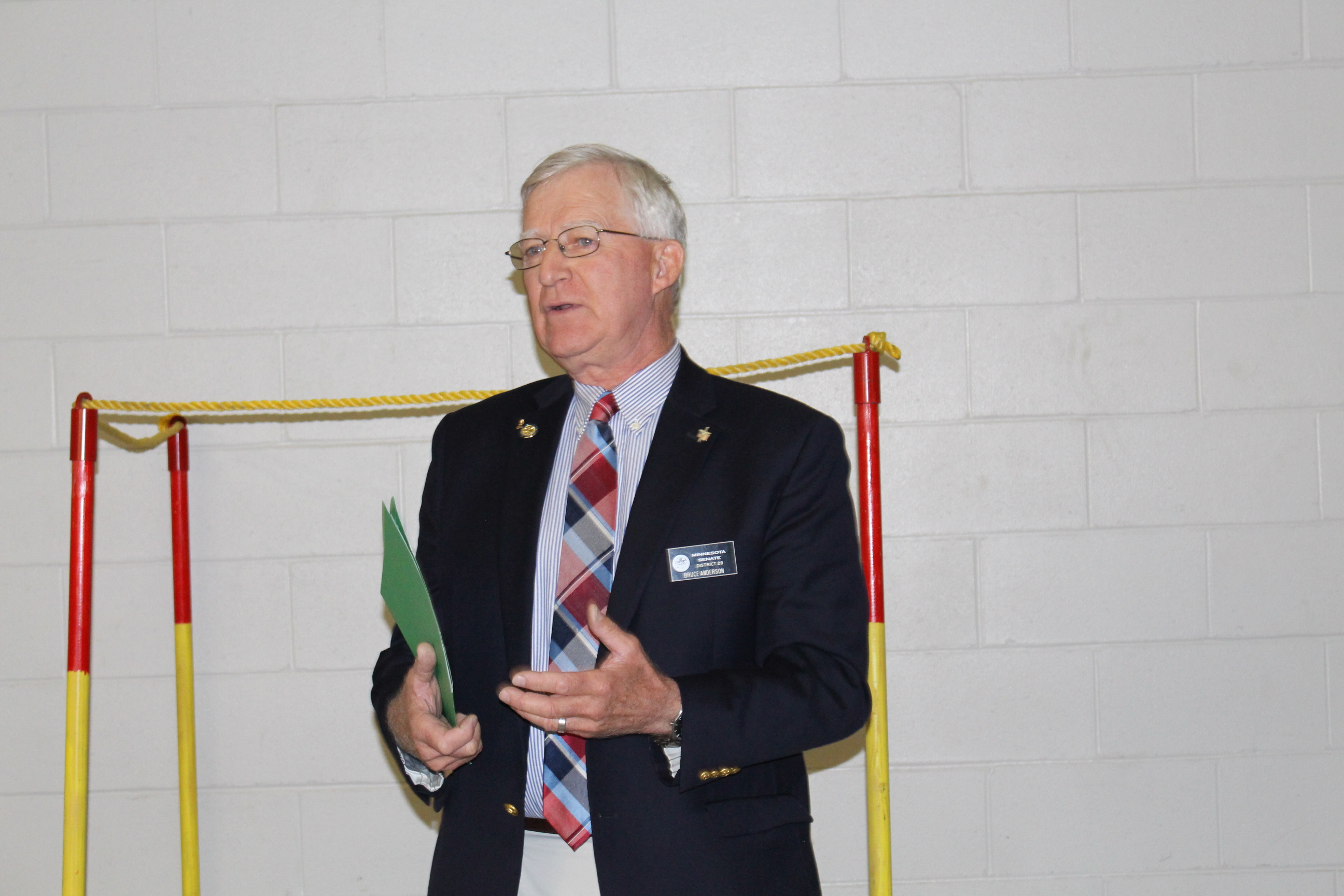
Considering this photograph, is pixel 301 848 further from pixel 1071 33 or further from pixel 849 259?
pixel 1071 33

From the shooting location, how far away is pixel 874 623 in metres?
2.08

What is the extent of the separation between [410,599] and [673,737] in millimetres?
337

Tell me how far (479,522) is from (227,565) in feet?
3.75

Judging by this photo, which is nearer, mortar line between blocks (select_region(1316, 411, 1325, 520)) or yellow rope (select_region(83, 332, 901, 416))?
yellow rope (select_region(83, 332, 901, 416))

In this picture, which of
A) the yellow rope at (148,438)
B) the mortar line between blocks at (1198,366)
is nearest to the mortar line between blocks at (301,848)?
the yellow rope at (148,438)

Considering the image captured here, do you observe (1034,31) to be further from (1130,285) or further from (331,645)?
(331,645)

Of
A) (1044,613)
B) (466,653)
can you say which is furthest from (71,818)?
(1044,613)

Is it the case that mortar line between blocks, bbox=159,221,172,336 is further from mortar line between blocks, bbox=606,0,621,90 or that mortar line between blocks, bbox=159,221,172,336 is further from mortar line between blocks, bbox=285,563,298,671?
mortar line between blocks, bbox=606,0,621,90

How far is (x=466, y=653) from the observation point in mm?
1472

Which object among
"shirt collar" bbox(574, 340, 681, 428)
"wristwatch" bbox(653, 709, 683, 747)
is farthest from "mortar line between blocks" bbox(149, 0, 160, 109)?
"wristwatch" bbox(653, 709, 683, 747)

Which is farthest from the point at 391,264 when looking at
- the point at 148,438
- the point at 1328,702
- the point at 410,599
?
the point at 1328,702

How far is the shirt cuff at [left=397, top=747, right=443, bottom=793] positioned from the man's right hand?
6cm

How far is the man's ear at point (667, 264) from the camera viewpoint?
159 centimetres

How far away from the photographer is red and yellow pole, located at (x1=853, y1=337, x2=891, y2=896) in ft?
6.76
